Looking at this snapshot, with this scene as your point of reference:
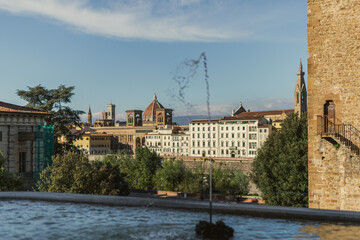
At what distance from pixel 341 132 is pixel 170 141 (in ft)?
359

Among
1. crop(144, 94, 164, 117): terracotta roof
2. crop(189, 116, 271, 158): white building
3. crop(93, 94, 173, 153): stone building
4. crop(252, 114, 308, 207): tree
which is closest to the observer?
crop(252, 114, 308, 207): tree

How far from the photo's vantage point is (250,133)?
103500mm

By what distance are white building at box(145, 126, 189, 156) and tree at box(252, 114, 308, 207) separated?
86533 mm

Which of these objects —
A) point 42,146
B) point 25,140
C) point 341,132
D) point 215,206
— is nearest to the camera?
point 215,206

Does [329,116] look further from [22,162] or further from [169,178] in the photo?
[169,178]

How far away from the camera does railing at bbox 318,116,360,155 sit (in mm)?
14258

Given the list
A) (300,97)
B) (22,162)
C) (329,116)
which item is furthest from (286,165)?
(300,97)

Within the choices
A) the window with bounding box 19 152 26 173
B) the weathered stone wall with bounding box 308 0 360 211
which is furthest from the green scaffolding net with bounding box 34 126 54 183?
the weathered stone wall with bounding box 308 0 360 211

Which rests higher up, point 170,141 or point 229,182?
point 170,141

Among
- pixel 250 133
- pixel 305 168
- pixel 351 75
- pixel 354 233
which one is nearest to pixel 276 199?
pixel 305 168

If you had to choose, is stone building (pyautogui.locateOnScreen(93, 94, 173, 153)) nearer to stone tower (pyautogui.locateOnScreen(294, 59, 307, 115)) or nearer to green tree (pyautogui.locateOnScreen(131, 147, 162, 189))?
stone tower (pyautogui.locateOnScreen(294, 59, 307, 115))

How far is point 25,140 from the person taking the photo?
32438mm

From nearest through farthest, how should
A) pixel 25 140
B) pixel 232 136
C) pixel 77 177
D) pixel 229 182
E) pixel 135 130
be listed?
pixel 77 177 → pixel 25 140 → pixel 229 182 → pixel 232 136 → pixel 135 130

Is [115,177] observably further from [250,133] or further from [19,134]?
[250,133]
